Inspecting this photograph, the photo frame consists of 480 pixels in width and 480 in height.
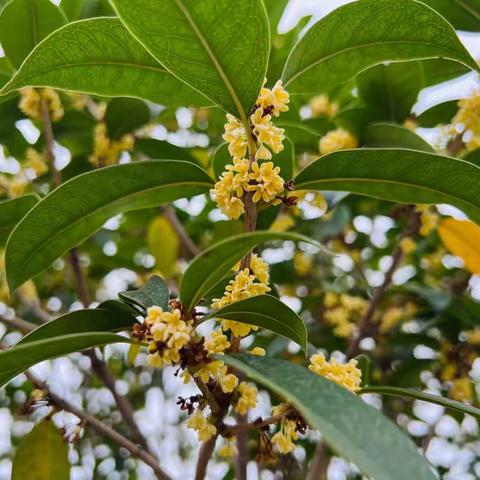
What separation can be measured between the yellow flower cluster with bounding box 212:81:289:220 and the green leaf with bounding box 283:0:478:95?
6.0 inches

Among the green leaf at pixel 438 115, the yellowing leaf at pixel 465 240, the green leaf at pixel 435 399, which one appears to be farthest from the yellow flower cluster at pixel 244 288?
the green leaf at pixel 438 115

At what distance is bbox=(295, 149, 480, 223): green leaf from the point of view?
3.46 ft

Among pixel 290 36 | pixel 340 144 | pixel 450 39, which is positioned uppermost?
pixel 450 39

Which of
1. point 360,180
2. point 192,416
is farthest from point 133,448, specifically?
point 360,180

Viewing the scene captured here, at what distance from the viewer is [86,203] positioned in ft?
3.60

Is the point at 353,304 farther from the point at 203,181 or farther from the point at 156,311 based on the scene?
the point at 156,311

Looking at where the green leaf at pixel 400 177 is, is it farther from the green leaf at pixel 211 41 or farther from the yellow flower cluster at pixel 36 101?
the yellow flower cluster at pixel 36 101

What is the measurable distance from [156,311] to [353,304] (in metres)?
1.57

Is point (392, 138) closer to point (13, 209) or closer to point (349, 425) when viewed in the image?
point (13, 209)

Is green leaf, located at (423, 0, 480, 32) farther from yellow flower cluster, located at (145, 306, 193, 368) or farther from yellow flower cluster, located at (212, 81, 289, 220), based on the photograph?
yellow flower cluster, located at (145, 306, 193, 368)

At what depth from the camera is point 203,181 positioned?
3.74 ft

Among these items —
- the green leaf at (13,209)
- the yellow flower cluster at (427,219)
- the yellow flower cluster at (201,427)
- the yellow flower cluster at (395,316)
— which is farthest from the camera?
the yellow flower cluster at (395,316)

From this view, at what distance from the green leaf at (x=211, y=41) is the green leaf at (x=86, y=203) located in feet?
0.49

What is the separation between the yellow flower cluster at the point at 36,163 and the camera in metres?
1.99
